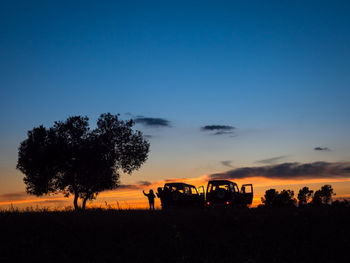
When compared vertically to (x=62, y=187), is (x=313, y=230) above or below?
below

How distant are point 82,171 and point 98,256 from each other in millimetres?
29126

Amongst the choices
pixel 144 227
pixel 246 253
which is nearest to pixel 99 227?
pixel 144 227

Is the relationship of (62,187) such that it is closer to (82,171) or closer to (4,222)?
(82,171)

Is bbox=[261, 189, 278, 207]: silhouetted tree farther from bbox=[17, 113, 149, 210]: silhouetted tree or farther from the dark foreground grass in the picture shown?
the dark foreground grass

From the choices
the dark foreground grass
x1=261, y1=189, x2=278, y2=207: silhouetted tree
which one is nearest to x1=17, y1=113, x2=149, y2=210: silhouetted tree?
the dark foreground grass

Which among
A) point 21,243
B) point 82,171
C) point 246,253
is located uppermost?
point 82,171

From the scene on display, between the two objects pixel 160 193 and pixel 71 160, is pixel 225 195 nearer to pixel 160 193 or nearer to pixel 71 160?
pixel 160 193

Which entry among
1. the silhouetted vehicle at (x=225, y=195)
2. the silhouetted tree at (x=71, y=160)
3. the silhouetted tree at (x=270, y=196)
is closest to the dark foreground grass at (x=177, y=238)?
the silhouetted vehicle at (x=225, y=195)

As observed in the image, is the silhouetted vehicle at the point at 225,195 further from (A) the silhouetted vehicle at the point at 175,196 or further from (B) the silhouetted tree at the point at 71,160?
(B) the silhouetted tree at the point at 71,160

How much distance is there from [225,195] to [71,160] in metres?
19.8

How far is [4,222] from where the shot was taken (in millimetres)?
A: 12516

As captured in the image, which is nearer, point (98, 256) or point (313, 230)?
point (98, 256)

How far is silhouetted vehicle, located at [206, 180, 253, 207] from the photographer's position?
26.0 meters

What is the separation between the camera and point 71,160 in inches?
1501
